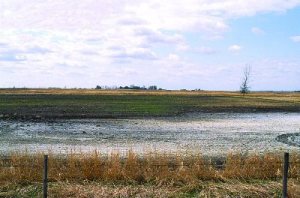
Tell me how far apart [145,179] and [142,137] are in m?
16.5

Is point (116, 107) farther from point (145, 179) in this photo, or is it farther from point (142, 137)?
point (145, 179)

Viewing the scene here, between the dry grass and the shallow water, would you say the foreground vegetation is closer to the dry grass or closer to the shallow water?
the dry grass

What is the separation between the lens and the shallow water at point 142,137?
1018 inches

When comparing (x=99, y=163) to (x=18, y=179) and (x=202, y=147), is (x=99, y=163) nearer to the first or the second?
(x=18, y=179)

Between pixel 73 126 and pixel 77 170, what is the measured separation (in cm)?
2343

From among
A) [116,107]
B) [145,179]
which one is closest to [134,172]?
[145,179]

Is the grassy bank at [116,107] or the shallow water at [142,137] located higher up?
the grassy bank at [116,107]

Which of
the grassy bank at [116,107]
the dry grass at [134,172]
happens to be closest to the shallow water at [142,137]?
the dry grass at [134,172]

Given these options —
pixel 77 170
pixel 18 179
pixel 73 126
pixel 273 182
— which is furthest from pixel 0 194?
pixel 73 126

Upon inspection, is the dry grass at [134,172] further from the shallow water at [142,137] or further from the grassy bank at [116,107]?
the grassy bank at [116,107]

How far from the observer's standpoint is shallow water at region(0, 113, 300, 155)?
2586cm

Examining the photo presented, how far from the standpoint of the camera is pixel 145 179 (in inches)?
Answer: 579

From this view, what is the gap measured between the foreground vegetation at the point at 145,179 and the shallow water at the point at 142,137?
541cm

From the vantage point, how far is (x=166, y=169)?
15148 millimetres
